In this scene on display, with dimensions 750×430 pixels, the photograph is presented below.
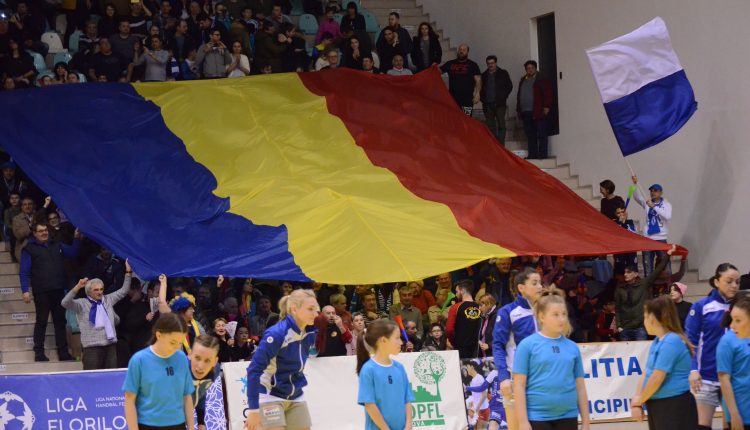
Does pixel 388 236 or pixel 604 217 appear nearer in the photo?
pixel 388 236

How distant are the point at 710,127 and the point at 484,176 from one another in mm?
3660

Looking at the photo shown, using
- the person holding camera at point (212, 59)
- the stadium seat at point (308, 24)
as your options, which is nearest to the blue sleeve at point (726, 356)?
the person holding camera at point (212, 59)

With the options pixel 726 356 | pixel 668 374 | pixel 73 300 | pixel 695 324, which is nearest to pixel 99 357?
pixel 73 300

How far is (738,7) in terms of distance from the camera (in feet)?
58.7

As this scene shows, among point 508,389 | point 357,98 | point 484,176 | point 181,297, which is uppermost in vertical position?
point 357,98

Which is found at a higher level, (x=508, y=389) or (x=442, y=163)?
(x=442, y=163)

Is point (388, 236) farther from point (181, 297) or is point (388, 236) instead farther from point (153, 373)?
point (153, 373)

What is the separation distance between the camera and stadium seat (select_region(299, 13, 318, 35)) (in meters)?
23.8

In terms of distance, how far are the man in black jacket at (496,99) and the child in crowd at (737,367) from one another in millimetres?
12767

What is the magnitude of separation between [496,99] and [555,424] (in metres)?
13.8

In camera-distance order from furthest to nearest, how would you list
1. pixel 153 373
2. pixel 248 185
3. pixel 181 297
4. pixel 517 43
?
1. pixel 517 43
2. pixel 248 185
3. pixel 181 297
4. pixel 153 373

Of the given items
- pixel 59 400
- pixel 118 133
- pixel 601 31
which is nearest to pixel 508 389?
pixel 59 400

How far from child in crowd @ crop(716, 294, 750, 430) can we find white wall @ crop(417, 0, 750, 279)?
9348mm

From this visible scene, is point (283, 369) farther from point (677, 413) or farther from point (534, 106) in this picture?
point (534, 106)
